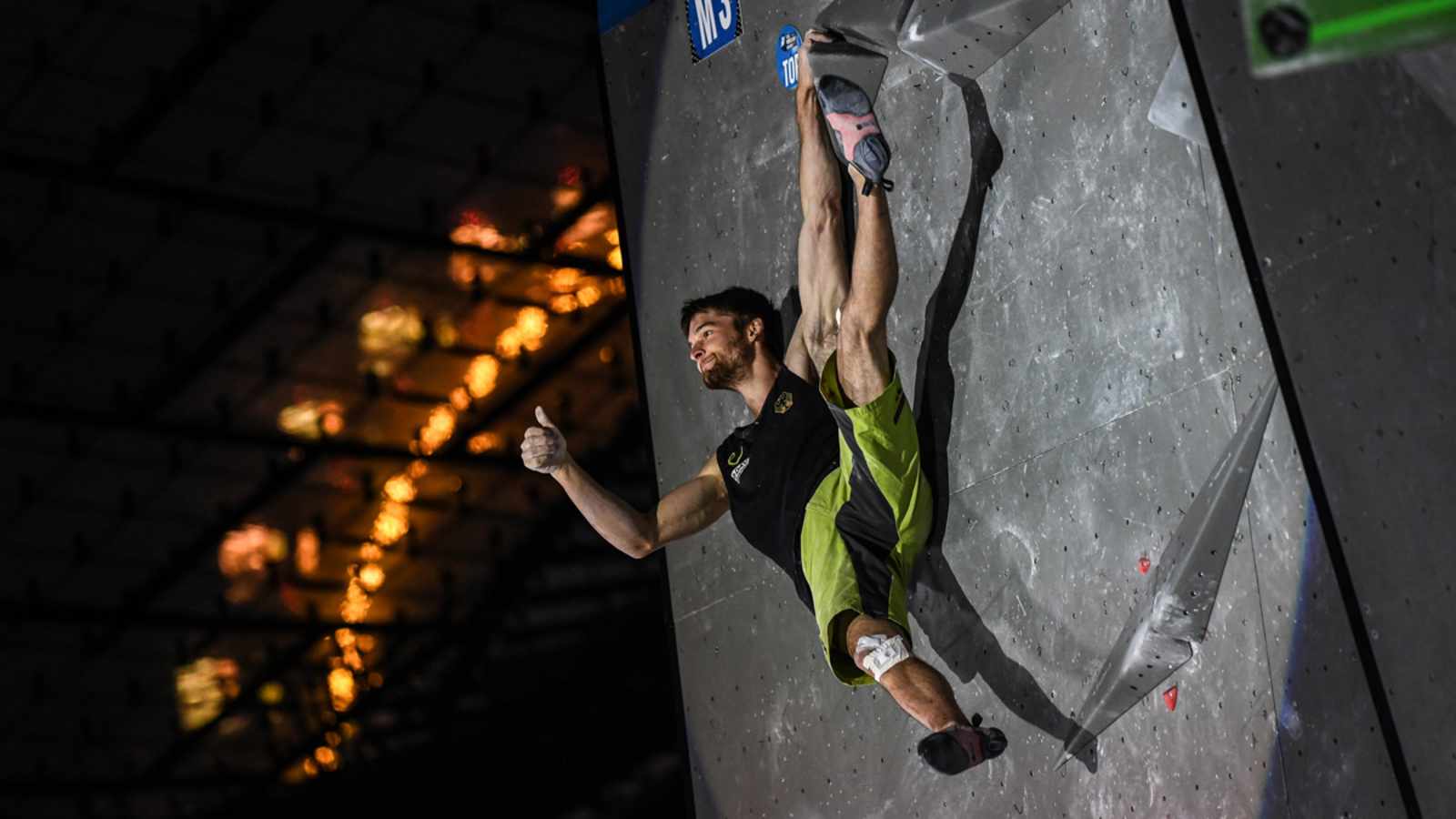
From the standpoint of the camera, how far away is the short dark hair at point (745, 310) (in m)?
6.09

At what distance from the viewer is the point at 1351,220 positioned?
13.5 feet

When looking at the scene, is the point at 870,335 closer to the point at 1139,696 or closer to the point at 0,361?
the point at 1139,696

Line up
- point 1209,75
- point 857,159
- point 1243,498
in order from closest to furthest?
point 1209,75 → point 1243,498 → point 857,159

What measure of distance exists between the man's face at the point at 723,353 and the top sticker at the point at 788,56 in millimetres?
863

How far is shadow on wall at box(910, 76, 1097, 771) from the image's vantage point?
17.9ft

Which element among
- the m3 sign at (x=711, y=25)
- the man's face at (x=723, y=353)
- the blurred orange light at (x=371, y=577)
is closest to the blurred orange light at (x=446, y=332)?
the blurred orange light at (x=371, y=577)

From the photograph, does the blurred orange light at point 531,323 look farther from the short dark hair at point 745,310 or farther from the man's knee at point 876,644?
the man's knee at point 876,644

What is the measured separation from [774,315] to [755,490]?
61 centimetres

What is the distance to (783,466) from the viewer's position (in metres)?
5.86

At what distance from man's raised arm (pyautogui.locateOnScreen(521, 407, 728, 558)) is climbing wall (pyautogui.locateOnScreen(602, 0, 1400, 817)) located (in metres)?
0.19

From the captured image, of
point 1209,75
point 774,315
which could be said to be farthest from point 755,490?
point 1209,75

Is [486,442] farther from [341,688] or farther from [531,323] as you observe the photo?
[341,688]

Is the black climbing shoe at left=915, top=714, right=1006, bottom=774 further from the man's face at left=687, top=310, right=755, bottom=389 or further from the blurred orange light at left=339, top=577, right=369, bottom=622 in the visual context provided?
the blurred orange light at left=339, top=577, right=369, bottom=622

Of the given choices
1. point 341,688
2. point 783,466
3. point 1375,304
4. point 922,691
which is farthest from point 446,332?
point 1375,304
